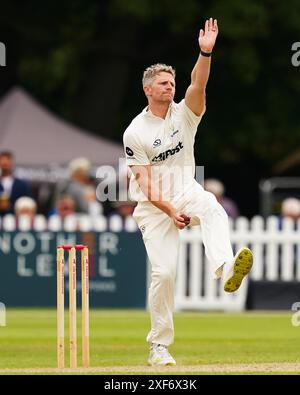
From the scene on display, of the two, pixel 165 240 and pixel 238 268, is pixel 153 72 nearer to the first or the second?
pixel 165 240

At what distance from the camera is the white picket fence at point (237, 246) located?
19.6 meters

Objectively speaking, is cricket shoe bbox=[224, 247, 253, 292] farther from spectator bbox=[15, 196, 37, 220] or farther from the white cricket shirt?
spectator bbox=[15, 196, 37, 220]

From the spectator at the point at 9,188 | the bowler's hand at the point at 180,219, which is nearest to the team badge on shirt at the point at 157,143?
the bowler's hand at the point at 180,219

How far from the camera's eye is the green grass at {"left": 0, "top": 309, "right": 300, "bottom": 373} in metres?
11.8

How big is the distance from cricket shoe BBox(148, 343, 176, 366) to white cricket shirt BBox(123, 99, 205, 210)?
109 centimetres

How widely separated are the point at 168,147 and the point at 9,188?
863cm

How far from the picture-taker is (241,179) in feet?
99.3

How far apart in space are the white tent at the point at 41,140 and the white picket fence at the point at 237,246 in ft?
11.6

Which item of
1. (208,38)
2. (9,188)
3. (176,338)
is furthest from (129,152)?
(9,188)

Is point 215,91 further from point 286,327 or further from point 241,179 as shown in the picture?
point 286,327

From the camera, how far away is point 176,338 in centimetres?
1437
